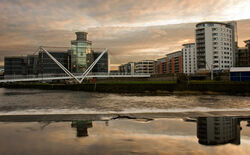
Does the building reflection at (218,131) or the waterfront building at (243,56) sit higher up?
the waterfront building at (243,56)

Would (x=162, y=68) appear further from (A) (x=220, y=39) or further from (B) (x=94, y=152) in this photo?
(B) (x=94, y=152)

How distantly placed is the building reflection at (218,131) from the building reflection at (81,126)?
16.5 ft

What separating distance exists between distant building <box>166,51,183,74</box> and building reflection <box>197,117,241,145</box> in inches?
5680

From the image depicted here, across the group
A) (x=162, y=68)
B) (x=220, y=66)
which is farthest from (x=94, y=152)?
(x=162, y=68)

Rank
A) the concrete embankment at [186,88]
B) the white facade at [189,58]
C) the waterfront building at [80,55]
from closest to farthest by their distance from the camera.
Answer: the concrete embankment at [186,88], the waterfront building at [80,55], the white facade at [189,58]

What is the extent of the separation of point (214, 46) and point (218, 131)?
110 m

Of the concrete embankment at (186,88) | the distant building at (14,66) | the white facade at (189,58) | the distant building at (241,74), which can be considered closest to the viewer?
the concrete embankment at (186,88)

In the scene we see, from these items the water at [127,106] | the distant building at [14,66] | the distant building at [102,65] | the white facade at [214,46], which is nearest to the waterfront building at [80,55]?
the distant building at [102,65]

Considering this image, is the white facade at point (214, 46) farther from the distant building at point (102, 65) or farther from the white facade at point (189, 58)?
the distant building at point (102, 65)

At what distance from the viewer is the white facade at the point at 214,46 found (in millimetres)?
106000

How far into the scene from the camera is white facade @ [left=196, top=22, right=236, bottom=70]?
10600 cm

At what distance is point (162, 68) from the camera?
18812 cm

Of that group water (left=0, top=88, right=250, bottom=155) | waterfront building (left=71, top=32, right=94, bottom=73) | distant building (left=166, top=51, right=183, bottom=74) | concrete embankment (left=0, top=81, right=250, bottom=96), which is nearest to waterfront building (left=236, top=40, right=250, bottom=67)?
distant building (left=166, top=51, right=183, bottom=74)

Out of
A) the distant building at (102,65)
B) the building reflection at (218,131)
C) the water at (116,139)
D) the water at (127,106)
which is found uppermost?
the distant building at (102,65)
